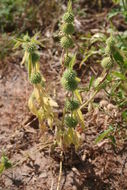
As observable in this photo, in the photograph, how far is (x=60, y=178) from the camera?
1970 millimetres

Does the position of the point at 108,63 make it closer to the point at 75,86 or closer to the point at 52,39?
the point at 75,86

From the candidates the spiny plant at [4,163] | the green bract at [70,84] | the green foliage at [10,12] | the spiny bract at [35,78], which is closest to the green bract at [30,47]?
the spiny bract at [35,78]

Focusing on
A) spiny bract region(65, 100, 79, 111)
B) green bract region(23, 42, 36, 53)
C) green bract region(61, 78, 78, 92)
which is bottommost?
spiny bract region(65, 100, 79, 111)

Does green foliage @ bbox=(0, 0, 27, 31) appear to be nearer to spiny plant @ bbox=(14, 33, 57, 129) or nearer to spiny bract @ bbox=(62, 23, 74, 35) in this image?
spiny plant @ bbox=(14, 33, 57, 129)

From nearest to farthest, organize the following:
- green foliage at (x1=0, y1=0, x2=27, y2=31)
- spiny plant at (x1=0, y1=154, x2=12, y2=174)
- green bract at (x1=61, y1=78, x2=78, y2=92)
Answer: green bract at (x1=61, y1=78, x2=78, y2=92) → spiny plant at (x1=0, y1=154, x2=12, y2=174) → green foliage at (x1=0, y1=0, x2=27, y2=31)

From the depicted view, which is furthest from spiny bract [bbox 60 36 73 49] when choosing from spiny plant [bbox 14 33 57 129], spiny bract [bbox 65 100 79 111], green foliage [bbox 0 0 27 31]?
green foliage [bbox 0 0 27 31]

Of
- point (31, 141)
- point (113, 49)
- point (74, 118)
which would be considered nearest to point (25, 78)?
point (31, 141)

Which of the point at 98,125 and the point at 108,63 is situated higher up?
the point at 108,63

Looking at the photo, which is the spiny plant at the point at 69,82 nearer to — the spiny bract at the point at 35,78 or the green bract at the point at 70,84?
the green bract at the point at 70,84

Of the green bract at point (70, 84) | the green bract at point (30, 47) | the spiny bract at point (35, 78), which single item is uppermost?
the green bract at point (30, 47)

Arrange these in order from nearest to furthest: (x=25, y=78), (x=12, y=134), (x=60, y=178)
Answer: (x=60, y=178), (x=12, y=134), (x=25, y=78)

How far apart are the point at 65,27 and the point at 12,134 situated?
92 centimetres

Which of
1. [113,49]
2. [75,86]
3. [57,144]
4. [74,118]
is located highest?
[113,49]

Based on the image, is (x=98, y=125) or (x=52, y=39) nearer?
(x=98, y=125)
